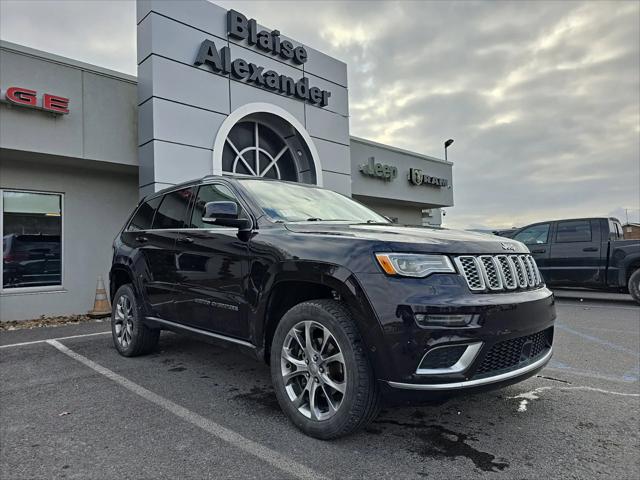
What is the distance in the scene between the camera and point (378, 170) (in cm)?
1549

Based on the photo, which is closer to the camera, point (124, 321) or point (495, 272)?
point (495, 272)

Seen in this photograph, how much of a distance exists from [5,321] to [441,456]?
28.4 feet

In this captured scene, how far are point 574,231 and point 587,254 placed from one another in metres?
0.62

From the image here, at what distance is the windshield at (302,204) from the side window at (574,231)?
781 centimetres

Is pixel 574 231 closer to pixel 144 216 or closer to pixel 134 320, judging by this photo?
pixel 144 216

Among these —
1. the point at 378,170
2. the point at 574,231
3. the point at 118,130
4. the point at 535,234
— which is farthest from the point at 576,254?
the point at 118,130

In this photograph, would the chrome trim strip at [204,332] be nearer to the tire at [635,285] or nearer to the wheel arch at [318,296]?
the wheel arch at [318,296]

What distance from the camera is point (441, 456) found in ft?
8.27

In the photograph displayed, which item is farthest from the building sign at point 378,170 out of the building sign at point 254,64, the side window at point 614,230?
the side window at point 614,230

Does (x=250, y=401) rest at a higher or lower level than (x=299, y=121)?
lower

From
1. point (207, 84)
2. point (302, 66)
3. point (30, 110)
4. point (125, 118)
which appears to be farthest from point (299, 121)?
point (30, 110)

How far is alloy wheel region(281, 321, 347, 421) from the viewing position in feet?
8.80

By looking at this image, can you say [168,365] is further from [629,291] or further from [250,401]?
[629,291]

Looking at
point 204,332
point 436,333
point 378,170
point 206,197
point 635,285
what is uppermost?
point 378,170
